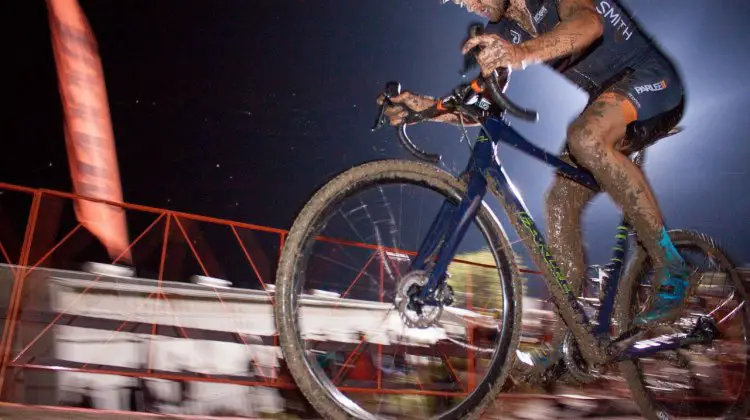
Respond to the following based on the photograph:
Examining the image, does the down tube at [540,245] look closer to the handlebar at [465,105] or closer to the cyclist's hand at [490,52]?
the handlebar at [465,105]

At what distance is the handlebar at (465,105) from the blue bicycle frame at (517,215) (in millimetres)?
77

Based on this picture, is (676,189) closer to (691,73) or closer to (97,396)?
(691,73)

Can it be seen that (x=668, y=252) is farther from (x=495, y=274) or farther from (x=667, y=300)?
(x=495, y=274)

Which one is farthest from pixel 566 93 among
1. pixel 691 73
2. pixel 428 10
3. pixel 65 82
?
pixel 65 82

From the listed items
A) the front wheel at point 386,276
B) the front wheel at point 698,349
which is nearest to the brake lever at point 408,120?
the front wheel at point 386,276

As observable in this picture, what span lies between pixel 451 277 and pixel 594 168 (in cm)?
59

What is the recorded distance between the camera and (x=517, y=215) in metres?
1.43

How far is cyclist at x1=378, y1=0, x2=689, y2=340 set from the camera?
55.9 inches

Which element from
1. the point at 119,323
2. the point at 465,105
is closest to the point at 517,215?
the point at 465,105

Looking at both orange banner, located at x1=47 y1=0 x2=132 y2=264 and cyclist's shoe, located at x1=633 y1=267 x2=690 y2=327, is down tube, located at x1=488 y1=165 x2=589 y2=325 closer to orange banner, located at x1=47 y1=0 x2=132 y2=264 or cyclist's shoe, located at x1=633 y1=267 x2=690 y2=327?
cyclist's shoe, located at x1=633 y1=267 x2=690 y2=327

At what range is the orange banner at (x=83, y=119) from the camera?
94.1 ft

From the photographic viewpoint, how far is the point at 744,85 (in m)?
12.7

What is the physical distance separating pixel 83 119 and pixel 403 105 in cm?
3402

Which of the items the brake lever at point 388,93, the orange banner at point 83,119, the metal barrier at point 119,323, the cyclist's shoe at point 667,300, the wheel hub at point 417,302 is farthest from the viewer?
the orange banner at point 83,119
